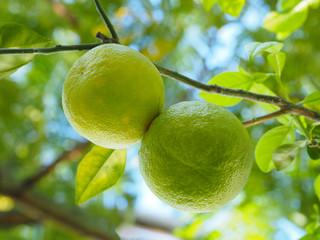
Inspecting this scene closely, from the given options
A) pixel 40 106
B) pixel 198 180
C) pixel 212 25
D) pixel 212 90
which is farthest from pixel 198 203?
pixel 40 106

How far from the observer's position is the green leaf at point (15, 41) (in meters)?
0.56

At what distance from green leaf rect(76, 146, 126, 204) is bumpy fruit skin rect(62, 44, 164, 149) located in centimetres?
13

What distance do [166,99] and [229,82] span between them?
1.35m

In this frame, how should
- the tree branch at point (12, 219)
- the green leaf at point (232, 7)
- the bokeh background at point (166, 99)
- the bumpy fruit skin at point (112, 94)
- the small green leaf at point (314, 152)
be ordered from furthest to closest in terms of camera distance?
the tree branch at point (12, 219), the bokeh background at point (166, 99), the green leaf at point (232, 7), the small green leaf at point (314, 152), the bumpy fruit skin at point (112, 94)

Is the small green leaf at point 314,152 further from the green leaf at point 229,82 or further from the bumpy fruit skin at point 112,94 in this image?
the bumpy fruit skin at point 112,94

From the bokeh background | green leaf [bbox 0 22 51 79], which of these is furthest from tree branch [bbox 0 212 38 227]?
green leaf [bbox 0 22 51 79]

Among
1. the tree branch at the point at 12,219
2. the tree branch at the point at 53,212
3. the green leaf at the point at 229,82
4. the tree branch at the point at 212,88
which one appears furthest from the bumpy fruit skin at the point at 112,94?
the tree branch at the point at 12,219

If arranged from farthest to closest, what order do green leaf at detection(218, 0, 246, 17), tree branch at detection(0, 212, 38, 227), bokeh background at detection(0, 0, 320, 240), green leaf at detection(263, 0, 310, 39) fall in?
tree branch at detection(0, 212, 38, 227)
bokeh background at detection(0, 0, 320, 240)
green leaf at detection(263, 0, 310, 39)
green leaf at detection(218, 0, 246, 17)

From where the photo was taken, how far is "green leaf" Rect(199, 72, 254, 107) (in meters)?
0.66

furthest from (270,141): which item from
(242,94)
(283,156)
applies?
(242,94)

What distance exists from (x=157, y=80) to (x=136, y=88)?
0.05 m

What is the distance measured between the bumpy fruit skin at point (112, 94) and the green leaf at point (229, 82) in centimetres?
17

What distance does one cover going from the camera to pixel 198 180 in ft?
1.61

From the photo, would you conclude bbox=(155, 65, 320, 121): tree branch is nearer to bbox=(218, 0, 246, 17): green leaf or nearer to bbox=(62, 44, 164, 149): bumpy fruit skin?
bbox=(62, 44, 164, 149): bumpy fruit skin
